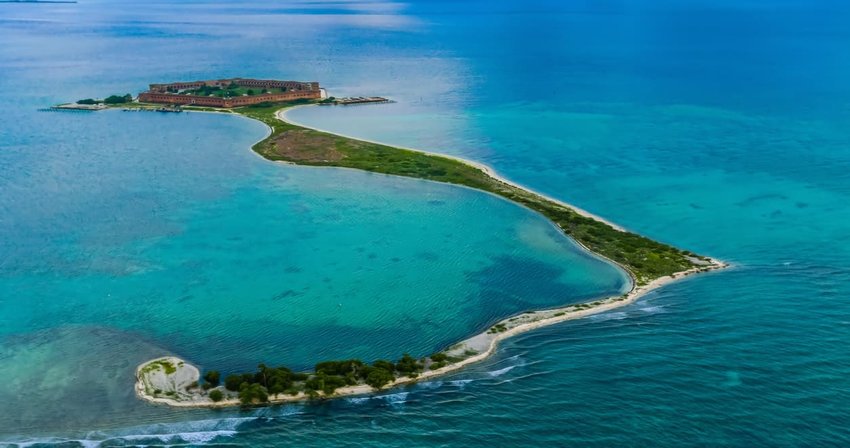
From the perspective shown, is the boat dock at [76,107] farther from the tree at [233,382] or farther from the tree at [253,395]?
the tree at [253,395]

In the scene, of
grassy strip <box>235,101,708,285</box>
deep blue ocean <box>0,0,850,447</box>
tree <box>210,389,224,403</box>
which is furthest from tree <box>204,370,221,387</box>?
grassy strip <box>235,101,708,285</box>

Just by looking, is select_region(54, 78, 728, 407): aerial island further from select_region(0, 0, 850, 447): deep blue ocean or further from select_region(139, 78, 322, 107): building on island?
select_region(0, 0, 850, 447): deep blue ocean

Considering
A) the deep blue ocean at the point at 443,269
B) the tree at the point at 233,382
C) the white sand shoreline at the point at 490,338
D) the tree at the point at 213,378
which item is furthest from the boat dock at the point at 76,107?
the tree at the point at 233,382

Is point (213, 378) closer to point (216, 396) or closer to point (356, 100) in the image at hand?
point (216, 396)

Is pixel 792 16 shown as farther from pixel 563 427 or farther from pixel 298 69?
pixel 563 427

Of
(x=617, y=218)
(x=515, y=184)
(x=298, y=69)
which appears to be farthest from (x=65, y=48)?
(x=617, y=218)
